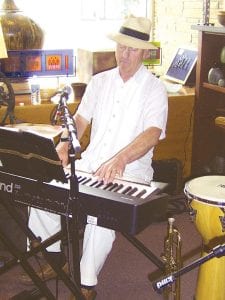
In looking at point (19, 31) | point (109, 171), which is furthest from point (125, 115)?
point (19, 31)

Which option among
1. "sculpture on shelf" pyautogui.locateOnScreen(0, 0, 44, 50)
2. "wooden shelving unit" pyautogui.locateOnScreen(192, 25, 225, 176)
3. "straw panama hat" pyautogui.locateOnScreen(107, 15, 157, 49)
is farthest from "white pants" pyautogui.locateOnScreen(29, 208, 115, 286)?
"sculpture on shelf" pyautogui.locateOnScreen(0, 0, 44, 50)

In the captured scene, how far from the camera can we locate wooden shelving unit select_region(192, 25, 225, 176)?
12.2ft

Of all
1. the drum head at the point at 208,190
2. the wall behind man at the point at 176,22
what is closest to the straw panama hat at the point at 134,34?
the drum head at the point at 208,190

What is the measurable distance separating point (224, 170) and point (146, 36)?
1.38 metres

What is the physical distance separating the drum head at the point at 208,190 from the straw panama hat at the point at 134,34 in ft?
2.59

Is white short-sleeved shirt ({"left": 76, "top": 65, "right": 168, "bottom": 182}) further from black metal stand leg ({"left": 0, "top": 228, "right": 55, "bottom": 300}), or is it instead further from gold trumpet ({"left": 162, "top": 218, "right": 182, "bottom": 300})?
black metal stand leg ({"left": 0, "top": 228, "right": 55, "bottom": 300})

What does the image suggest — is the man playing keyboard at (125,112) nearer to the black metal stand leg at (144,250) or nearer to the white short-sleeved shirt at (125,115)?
the white short-sleeved shirt at (125,115)

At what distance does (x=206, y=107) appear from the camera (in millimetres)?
3863

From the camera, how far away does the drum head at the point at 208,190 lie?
90.7 inches

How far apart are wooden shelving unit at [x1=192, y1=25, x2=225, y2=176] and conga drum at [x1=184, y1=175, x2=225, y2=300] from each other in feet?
4.41

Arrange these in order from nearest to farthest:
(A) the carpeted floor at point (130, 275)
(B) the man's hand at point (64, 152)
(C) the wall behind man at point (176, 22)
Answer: (B) the man's hand at point (64, 152) < (A) the carpeted floor at point (130, 275) < (C) the wall behind man at point (176, 22)

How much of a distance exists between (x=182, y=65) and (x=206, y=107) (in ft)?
1.70

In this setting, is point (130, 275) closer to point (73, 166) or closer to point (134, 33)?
point (73, 166)

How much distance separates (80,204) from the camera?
204 cm
